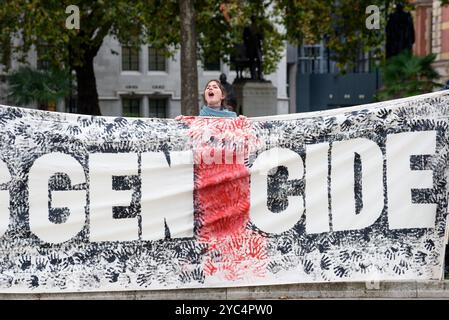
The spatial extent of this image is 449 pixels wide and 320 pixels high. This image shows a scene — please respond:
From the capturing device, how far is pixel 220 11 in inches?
1149

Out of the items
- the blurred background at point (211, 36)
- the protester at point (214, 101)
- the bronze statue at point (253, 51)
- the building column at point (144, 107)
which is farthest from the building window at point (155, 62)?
the protester at point (214, 101)

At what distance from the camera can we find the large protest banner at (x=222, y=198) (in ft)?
24.6

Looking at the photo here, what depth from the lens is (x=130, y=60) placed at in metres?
50.0

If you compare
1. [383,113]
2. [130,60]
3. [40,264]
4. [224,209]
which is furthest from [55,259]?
[130,60]

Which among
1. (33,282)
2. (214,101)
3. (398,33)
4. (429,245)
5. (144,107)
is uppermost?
(398,33)

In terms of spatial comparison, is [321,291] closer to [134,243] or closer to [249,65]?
[134,243]

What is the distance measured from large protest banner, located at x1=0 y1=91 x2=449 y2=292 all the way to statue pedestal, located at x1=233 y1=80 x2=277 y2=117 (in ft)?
62.7

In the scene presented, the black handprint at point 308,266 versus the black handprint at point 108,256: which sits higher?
the black handprint at point 108,256

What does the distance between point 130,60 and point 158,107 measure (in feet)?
10.3

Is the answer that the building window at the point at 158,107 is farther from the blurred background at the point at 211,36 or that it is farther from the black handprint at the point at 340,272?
the black handprint at the point at 340,272

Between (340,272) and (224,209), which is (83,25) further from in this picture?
(340,272)

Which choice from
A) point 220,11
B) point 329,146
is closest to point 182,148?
point 329,146

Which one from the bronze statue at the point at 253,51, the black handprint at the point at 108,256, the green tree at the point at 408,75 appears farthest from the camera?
the bronze statue at the point at 253,51

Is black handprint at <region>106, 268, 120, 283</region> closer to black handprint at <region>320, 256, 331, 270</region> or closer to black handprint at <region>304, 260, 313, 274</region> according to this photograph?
black handprint at <region>304, 260, 313, 274</region>
